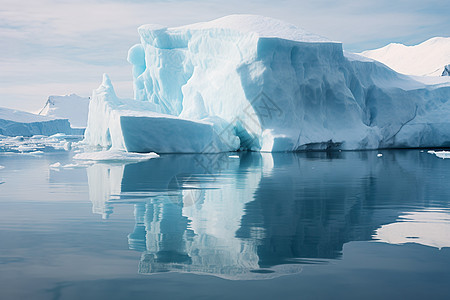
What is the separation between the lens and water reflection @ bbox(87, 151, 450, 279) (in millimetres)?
3133

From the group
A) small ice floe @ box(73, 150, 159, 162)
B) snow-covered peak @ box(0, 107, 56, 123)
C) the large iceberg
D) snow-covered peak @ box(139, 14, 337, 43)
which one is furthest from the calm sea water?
snow-covered peak @ box(0, 107, 56, 123)

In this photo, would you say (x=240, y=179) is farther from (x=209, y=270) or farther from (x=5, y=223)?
(x=209, y=270)

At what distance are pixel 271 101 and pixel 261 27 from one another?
10.3 feet

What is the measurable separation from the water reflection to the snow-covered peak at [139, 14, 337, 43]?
9.65 meters

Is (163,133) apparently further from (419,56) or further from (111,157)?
(419,56)

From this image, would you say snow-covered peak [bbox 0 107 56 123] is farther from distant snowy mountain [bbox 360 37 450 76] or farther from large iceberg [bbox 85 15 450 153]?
distant snowy mountain [bbox 360 37 450 76]

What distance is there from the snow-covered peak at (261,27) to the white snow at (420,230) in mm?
13062

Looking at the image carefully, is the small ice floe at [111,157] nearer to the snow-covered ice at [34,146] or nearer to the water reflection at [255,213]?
the water reflection at [255,213]

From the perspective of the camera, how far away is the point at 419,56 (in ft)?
145

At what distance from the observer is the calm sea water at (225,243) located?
259 centimetres

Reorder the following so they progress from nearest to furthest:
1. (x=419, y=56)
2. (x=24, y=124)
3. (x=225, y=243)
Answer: (x=225, y=243)
(x=24, y=124)
(x=419, y=56)

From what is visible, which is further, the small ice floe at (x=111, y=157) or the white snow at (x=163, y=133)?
the white snow at (x=163, y=133)

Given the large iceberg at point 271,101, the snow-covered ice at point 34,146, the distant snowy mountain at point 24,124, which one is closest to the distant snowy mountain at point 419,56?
the large iceberg at point 271,101

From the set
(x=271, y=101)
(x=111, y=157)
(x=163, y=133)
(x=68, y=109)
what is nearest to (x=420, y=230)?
(x=111, y=157)
